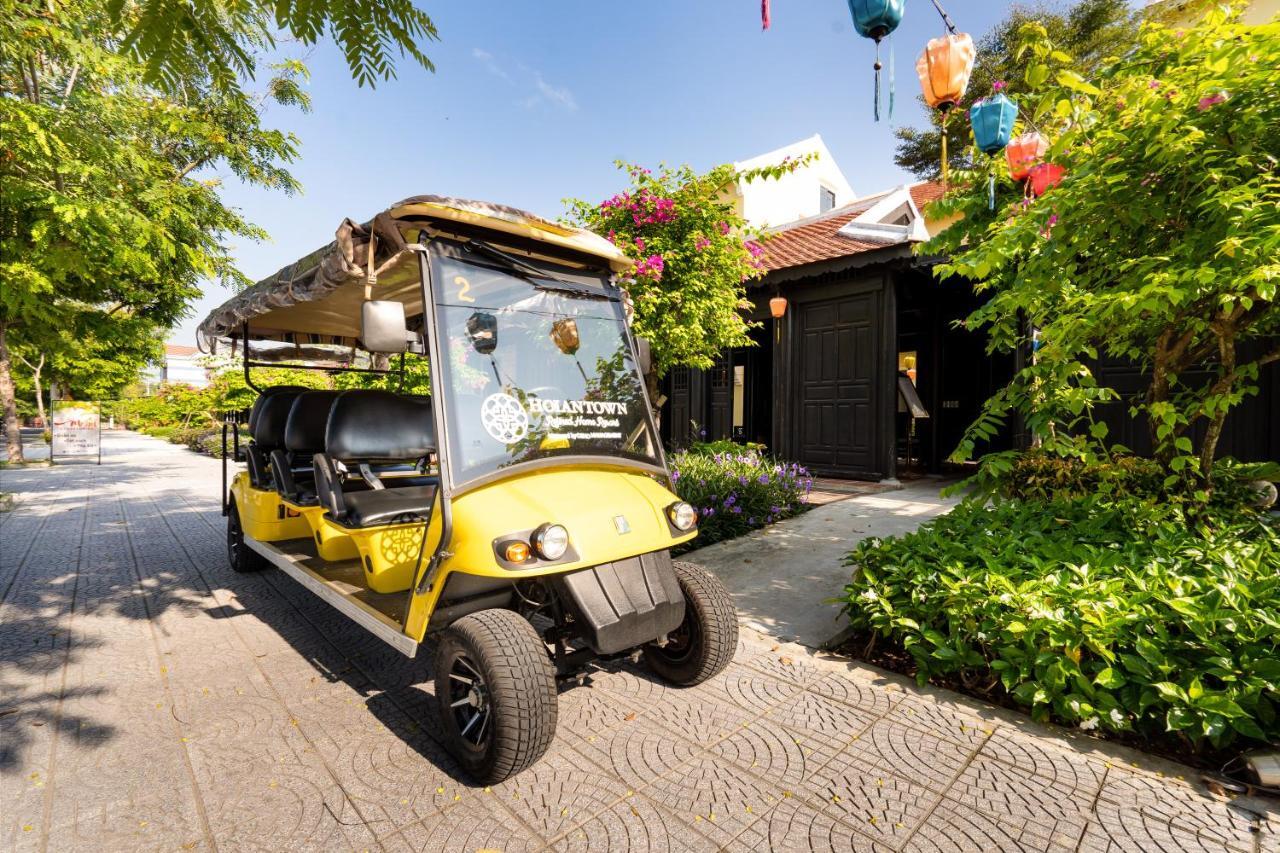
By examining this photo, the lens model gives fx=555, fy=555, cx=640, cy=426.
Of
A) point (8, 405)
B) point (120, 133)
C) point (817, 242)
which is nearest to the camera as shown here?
point (120, 133)

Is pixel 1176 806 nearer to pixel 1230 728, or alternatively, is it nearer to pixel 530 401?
pixel 1230 728

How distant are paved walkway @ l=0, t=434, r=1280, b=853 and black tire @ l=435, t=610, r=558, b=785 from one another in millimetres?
181

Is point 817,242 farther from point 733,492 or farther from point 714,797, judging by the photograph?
point 714,797

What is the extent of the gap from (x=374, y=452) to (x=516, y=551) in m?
2.35

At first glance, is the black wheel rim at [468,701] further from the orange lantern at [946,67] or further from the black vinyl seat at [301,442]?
the orange lantern at [946,67]

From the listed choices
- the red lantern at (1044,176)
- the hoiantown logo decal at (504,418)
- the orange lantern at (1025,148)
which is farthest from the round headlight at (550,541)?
the orange lantern at (1025,148)

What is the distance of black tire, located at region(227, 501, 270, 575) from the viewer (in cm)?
516

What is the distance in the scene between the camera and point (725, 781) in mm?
2324

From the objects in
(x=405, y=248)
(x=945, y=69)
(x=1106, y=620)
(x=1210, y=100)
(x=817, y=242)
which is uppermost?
(x=817, y=242)

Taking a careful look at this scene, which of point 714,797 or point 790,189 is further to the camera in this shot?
point 790,189

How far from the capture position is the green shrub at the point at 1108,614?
235 centimetres

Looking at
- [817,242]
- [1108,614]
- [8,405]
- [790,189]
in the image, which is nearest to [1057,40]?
[790,189]

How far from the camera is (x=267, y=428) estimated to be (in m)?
5.11

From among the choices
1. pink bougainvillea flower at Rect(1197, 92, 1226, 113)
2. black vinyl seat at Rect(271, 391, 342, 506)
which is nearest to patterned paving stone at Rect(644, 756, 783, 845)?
black vinyl seat at Rect(271, 391, 342, 506)
